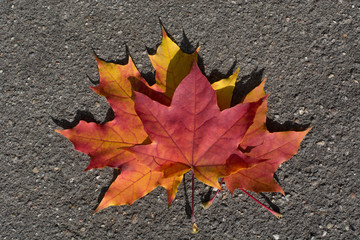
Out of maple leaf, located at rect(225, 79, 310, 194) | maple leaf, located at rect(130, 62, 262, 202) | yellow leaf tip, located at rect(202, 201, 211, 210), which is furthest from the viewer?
yellow leaf tip, located at rect(202, 201, 211, 210)

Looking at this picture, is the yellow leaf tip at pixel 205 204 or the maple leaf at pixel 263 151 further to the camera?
the yellow leaf tip at pixel 205 204

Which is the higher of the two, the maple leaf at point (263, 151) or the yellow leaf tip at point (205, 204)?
the maple leaf at point (263, 151)

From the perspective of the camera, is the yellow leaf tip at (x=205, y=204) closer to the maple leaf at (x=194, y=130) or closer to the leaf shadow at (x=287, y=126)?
the maple leaf at (x=194, y=130)

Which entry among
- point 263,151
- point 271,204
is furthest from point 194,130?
point 271,204

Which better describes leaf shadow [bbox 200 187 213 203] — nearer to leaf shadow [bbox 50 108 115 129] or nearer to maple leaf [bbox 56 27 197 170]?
maple leaf [bbox 56 27 197 170]

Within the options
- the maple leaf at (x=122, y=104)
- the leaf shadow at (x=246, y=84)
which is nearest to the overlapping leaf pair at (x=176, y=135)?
the maple leaf at (x=122, y=104)

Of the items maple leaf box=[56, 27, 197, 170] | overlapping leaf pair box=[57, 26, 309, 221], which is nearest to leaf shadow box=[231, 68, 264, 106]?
overlapping leaf pair box=[57, 26, 309, 221]

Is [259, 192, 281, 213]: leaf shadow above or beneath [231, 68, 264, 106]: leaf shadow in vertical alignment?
beneath
